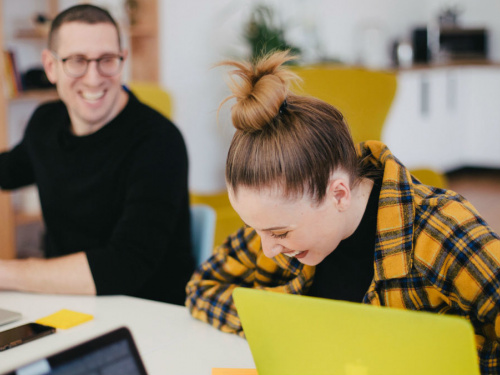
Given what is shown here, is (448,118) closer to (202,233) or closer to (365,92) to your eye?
(365,92)

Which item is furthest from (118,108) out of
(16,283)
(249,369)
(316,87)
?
(316,87)

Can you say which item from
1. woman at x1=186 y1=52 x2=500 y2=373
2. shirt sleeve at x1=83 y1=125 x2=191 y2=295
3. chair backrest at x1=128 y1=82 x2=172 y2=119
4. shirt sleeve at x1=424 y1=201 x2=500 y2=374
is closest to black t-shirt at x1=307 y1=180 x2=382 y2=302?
woman at x1=186 y1=52 x2=500 y2=373

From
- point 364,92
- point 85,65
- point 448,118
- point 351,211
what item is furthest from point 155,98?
point 448,118

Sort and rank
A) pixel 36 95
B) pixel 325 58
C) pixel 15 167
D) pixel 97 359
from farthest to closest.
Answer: pixel 325 58, pixel 36 95, pixel 15 167, pixel 97 359

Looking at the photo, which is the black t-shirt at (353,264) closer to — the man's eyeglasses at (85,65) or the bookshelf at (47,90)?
the man's eyeglasses at (85,65)

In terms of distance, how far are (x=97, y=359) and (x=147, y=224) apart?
802 millimetres

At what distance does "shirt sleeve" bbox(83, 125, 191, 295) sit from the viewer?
4.78ft

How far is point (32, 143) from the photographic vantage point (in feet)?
6.13

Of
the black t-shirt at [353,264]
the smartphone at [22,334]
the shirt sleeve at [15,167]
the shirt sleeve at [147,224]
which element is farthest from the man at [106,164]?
the black t-shirt at [353,264]

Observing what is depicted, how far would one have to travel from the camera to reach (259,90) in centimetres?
101

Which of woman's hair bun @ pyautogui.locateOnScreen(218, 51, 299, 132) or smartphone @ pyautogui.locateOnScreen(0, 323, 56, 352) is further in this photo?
smartphone @ pyautogui.locateOnScreen(0, 323, 56, 352)

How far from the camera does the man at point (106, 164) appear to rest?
1589 millimetres

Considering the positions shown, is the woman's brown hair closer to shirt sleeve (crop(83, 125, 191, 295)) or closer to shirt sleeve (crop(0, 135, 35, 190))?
shirt sleeve (crop(83, 125, 191, 295))

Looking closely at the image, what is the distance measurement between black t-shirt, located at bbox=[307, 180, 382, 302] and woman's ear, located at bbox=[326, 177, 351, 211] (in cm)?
10
